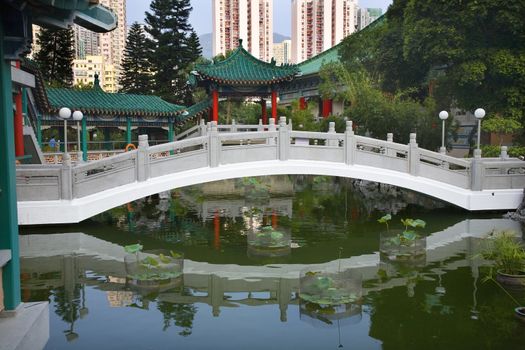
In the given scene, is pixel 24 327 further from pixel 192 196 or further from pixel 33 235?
pixel 192 196

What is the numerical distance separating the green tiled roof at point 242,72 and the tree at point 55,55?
1280 centimetres

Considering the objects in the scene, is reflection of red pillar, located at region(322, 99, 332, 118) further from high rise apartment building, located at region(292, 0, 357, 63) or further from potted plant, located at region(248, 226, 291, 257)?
high rise apartment building, located at region(292, 0, 357, 63)

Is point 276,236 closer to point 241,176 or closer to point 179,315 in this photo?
point 241,176

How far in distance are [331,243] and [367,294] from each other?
343 cm

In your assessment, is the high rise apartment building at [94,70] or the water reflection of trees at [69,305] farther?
the high rise apartment building at [94,70]

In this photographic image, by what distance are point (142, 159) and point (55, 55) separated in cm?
2128

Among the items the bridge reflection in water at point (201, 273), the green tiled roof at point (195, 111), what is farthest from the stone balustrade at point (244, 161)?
the green tiled roof at point (195, 111)

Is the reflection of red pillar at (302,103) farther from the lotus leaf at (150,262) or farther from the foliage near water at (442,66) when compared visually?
the lotus leaf at (150,262)

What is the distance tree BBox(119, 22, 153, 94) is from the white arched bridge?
22.7m

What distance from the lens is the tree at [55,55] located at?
2956 cm

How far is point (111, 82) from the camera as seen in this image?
86625 mm

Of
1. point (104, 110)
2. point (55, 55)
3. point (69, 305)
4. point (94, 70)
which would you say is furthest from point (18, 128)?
point (94, 70)

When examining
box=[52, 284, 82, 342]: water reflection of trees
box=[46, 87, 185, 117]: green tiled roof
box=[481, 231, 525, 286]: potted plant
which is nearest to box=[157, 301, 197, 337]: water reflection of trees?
box=[52, 284, 82, 342]: water reflection of trees

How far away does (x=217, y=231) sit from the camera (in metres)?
12.1
